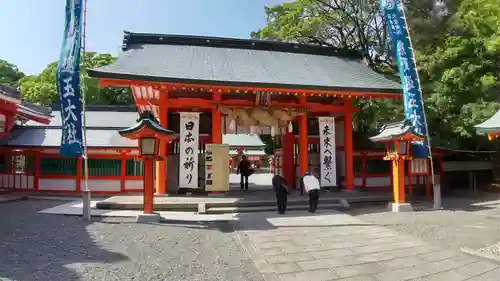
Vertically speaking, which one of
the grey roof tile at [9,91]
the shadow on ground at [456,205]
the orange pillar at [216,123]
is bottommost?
the shadow on ground at [456,205]

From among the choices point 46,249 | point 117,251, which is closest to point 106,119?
point 46,249

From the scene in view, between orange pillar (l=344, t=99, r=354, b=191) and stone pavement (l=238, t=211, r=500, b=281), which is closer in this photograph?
stone pavement (l=238, t=211, r=500, b=281)

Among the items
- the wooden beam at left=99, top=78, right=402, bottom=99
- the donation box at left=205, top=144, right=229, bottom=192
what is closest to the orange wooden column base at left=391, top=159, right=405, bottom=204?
the wooden beam at left=99, top=78, right=402, bottom=99

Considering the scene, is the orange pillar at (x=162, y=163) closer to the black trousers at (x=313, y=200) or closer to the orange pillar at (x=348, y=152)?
the black trousers at (x=313, y=200)

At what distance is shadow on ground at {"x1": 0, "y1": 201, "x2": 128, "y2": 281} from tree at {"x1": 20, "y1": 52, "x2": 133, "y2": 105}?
20575 millimetres

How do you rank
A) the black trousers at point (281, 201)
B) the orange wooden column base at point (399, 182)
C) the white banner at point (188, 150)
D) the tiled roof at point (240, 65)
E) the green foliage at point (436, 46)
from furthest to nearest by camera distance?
1. the green foliage at point (436, 46)
2. the white banner at point (188, 150)
3. the tiled roof at point (240, 65)
4. the orange wooden column base at point (399, 182)
5. the black trousers at point (281, 201)

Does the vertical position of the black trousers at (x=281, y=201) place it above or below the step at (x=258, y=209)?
above

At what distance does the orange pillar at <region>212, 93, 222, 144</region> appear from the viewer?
12.5m

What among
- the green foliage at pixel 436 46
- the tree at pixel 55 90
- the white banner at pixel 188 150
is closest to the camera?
the white banner at pixel 188 150

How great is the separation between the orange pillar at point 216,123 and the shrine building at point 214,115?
0.13 ft

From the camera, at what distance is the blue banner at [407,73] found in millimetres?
11562

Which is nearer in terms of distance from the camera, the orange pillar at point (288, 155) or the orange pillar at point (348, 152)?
the orange pillar at point (348, 152)

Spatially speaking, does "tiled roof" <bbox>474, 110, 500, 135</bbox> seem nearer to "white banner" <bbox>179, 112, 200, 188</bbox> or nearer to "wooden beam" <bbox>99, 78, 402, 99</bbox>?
"wooden beam" <bbox>99, 78, 402, 99</bbox>

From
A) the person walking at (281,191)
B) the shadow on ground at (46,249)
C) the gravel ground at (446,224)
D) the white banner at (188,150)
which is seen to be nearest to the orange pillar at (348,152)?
the gravel ground at (446,224)
